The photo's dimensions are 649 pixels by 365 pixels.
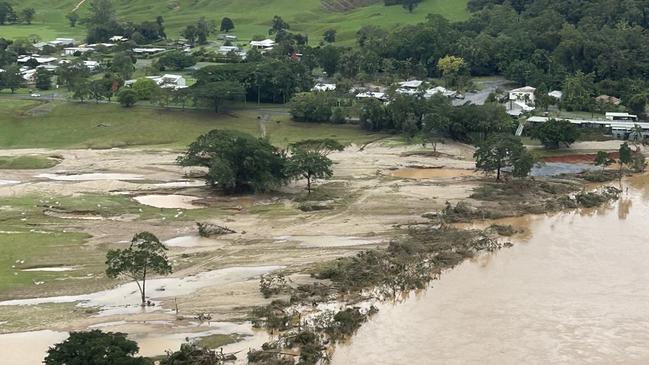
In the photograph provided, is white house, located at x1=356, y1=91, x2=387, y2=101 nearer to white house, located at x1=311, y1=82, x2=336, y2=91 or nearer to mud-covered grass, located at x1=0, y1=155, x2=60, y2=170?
white house, located at x1=311, y1=82, x2=336, y2=91

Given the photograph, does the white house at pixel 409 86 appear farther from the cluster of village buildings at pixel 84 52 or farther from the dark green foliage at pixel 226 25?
the dark green foliage at pixel 226 25

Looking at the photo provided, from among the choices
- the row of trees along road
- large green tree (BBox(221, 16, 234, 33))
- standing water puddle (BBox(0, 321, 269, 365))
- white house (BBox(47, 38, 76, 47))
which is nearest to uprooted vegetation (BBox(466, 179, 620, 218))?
the row of trees along road

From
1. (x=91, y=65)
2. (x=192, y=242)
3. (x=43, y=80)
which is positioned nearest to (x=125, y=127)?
(x=43, y=80)

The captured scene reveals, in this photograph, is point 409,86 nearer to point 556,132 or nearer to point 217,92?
point 217,92

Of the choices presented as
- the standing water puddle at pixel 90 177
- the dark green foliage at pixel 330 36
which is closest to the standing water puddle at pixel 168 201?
the standing water puddle at pixel 90 177

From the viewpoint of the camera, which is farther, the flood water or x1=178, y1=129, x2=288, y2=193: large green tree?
x1=178, y1=129, x2=288, y2=193: large green tree
